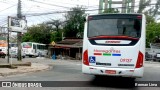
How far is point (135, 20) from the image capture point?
40.0ft

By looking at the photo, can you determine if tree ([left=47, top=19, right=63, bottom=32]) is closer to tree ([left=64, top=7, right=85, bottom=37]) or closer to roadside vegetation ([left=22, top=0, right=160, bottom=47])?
roadside vegetation ([left=22, top=0, right=160, bottom=47])

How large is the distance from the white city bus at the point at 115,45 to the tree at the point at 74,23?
167 feet

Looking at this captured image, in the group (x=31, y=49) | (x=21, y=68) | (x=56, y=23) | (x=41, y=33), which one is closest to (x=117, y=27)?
(x=21, y=68)

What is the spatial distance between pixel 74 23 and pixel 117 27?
5192 cm

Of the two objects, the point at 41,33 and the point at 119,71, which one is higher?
the point at 41,33

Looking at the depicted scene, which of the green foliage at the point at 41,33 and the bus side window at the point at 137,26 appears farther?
the green foliage at the point at 41,33

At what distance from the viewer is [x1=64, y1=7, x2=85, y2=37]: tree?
63.8m

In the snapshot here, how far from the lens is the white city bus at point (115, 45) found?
38.8 ft

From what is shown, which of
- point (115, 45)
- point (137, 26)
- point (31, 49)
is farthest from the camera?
point (31, 49)

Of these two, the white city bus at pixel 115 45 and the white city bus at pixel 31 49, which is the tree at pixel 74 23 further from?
the white city bus at pixel 115 45

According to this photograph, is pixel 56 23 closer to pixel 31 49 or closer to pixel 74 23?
pixel 74 23

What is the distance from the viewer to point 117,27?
40.1 ft

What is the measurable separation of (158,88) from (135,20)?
10.2 feet

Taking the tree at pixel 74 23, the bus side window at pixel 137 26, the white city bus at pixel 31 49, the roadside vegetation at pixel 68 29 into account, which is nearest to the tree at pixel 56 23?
the roadside vegetation at pixel 68 29
